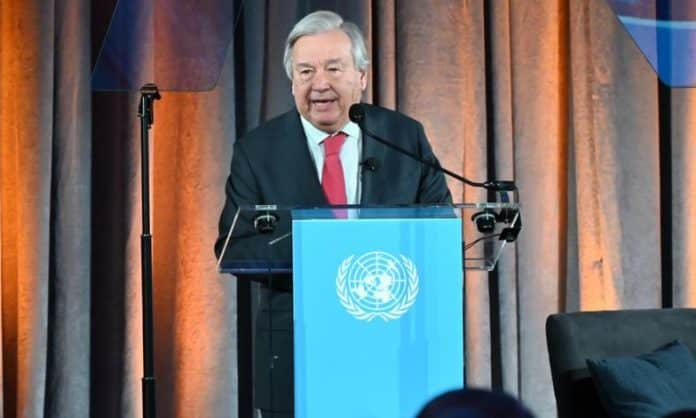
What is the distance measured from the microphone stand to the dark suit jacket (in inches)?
12.7

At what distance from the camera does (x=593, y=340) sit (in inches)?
144

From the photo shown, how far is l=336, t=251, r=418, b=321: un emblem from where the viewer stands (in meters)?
2.85

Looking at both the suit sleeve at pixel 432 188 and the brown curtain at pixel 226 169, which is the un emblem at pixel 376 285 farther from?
the brown curtain at pixel 226 169

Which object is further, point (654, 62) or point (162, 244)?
point (162, 244)

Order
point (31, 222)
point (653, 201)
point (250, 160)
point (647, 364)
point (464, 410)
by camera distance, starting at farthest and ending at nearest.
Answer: point (653, 201), point (31, 222), point (250, 160), point (647, 364), point (464, 410)

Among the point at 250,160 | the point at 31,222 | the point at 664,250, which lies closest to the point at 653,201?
the point at 664,250

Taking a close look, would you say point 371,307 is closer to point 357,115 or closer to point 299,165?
point 357,115

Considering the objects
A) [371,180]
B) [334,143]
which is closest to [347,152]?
[334,143]

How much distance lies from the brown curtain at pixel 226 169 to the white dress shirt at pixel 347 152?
993mm

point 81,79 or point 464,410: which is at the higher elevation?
point 81,79

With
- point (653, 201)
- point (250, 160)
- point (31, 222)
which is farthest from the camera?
point (653, 201)

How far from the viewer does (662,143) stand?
210 inches

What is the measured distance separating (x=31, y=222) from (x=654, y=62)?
2.29 meters

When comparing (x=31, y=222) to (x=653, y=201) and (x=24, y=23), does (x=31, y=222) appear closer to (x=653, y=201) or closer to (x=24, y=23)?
(x=24, y=23)
